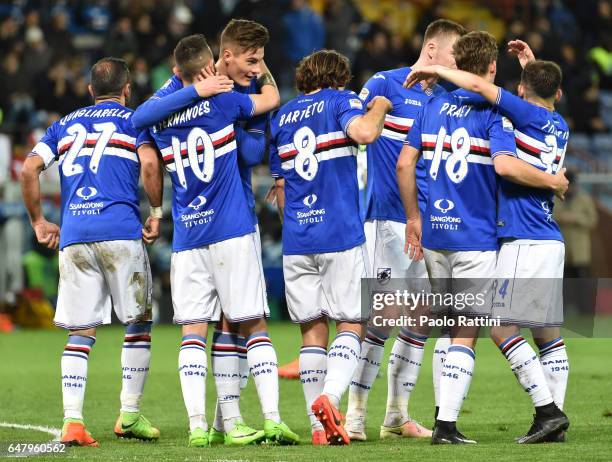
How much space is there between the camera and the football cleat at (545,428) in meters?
7.73

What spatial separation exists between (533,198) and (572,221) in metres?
11.3

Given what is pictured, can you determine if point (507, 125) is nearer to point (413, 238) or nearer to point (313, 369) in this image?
point (413, 238)

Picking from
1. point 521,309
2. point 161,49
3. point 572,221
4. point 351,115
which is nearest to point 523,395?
point 521,309

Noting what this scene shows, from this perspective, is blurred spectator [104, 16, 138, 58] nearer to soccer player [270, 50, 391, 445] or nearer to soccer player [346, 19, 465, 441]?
soccer player [346, 19, 465, 441]

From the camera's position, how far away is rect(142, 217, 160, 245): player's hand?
8.41m

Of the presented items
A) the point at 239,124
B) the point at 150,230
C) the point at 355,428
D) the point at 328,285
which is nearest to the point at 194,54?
the point at 239,124

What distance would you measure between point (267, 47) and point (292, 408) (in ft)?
38.6

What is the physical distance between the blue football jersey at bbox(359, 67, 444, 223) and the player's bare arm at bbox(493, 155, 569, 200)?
1.28 meters

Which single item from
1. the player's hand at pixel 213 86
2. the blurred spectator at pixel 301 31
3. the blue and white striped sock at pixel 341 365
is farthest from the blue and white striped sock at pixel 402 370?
the blurred spectator at pixel 301 31

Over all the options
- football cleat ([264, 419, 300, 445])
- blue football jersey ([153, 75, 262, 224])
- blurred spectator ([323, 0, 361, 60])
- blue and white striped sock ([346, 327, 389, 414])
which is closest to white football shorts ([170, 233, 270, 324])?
blue football jersey ([153, 75, 262, 224])

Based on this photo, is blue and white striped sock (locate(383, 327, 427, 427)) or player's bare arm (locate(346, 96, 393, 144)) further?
blue and white striped sock (locate(383, 327, 427, 427))

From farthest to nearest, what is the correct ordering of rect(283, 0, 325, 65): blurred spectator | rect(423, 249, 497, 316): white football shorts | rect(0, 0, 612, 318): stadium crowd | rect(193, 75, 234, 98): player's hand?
1. rect(283, 0, 325, 65): blurred spectator
2. rect(0, 0, 612, 318): stadium crowd
3. rect(193, 75, 234, 98): player's hand
4. rect(423, 249, 497, 316): white football shorts

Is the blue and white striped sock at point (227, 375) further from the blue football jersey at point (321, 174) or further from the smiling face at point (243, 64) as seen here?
the smiling face at point (243, 64)

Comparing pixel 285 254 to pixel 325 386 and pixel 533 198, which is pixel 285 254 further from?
pixel 533 198
